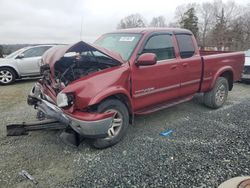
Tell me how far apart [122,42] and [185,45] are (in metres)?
1.51

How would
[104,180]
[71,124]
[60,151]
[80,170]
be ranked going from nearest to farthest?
[104,180] → [80,170] → [71,124] → [60,151]

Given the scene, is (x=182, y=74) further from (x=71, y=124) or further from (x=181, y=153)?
(x=71, y=124)

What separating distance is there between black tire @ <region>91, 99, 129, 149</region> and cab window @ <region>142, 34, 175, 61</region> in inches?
45.9

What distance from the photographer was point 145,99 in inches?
184

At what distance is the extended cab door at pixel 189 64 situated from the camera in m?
5.33

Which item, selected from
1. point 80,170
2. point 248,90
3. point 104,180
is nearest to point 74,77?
point 80,170

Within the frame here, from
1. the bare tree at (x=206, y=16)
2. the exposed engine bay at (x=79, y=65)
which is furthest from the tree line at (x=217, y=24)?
the exposed engine bay at (x=79, y=65)

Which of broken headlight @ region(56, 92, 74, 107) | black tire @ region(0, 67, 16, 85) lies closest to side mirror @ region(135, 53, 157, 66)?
broken headlight @ region(56, 92, 74, 107)

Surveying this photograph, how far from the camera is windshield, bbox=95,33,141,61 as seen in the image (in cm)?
457

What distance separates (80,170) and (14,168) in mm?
921

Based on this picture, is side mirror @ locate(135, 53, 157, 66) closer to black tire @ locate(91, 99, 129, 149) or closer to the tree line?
black tire @ locate(91, 99, 129, 149)

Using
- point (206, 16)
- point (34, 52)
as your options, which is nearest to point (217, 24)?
point (206, 16)

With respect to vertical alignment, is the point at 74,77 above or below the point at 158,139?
above

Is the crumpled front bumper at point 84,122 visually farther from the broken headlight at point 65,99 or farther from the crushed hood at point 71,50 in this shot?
the crushed hood at point 71,50
